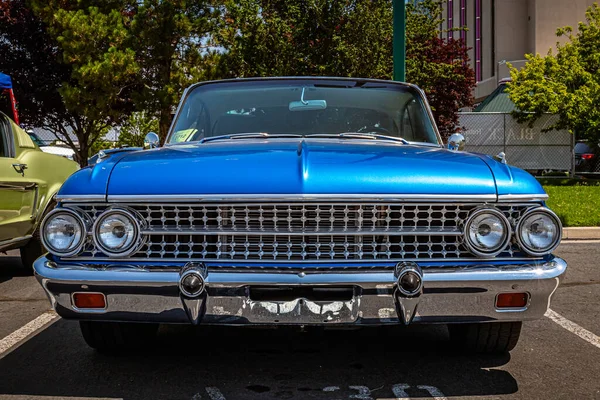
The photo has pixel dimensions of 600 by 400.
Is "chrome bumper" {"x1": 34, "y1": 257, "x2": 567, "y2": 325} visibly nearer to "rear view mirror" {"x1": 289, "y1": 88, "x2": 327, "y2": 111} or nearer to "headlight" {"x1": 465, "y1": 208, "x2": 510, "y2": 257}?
"headlight" {"x1": 465, "y1": 208, "x2": 510, "y2": 257}

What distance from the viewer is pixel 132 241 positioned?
3.38 metres

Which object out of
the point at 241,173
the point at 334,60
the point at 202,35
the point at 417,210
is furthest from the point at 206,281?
the point at 202,35

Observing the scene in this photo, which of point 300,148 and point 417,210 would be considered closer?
point 417,210

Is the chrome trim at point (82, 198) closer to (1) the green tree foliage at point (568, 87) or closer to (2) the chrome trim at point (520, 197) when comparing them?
(2) the chrome trim at point (520, 197)

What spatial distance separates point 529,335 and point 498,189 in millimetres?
1699

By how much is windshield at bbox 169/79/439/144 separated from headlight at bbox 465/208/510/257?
1.40m

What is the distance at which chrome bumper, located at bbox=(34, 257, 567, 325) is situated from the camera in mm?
3209

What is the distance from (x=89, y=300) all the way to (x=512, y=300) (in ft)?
6.15

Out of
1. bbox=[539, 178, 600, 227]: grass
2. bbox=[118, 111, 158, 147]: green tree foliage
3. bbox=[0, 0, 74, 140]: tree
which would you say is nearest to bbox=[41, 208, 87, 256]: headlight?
bbox=[539, 178, 600, 227]: grass

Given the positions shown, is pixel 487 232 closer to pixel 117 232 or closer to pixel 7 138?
pixel 117 232

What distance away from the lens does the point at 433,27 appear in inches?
844

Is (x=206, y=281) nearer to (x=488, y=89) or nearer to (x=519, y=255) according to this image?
(x=519, y=255)

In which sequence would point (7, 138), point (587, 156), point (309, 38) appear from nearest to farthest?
point (7, 138), point (309, 38), point (587, 156)

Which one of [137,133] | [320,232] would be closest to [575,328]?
[320,232]
